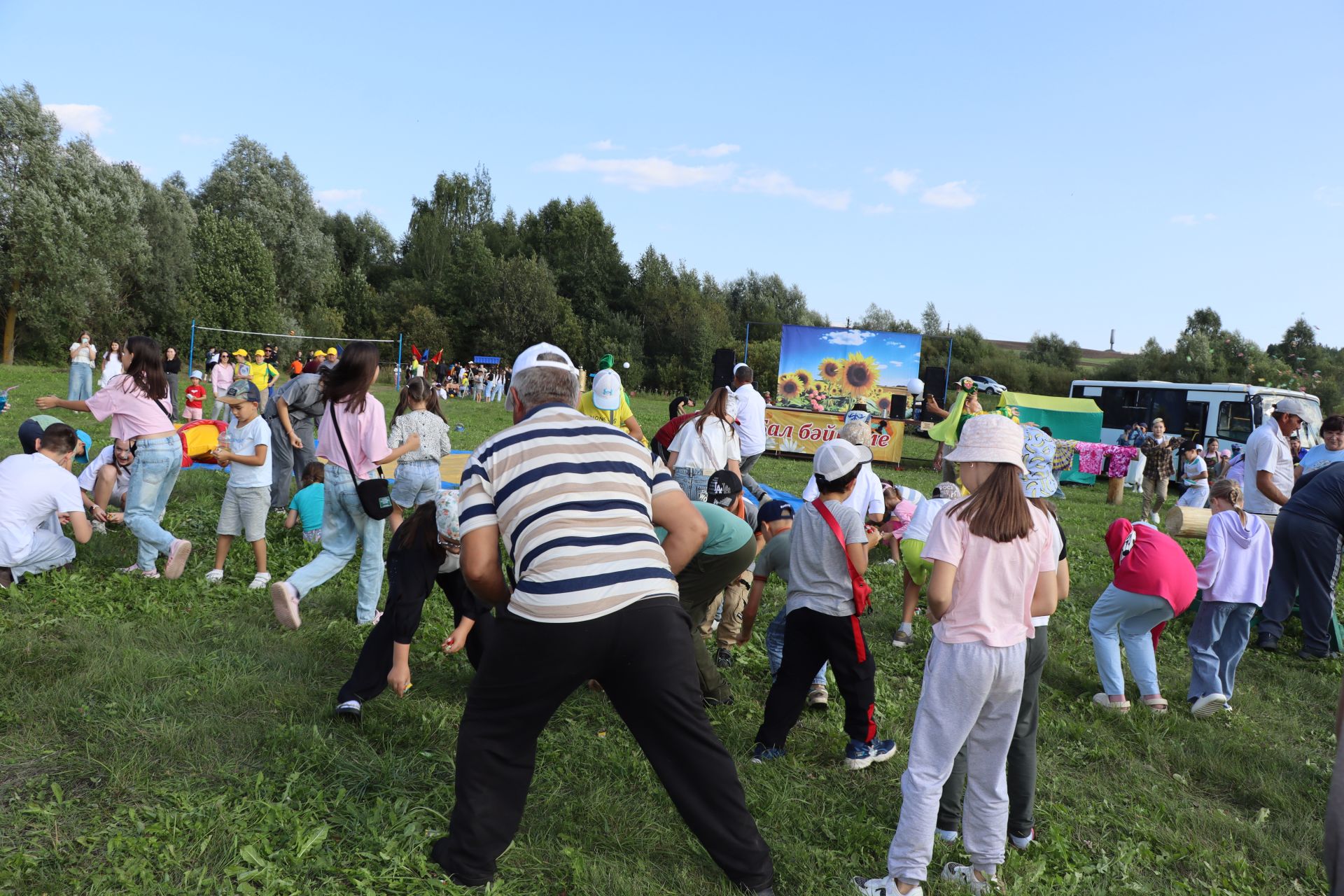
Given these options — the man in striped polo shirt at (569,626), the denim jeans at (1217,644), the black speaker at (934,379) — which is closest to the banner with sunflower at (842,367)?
the black speaker at (934,379)

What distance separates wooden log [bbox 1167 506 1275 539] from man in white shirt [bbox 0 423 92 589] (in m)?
8.15

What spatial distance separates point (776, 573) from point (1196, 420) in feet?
66.6

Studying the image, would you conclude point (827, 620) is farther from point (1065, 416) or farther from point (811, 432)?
point (1065, 416)

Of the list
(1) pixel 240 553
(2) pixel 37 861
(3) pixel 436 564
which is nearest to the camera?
(2) pixel 37 861

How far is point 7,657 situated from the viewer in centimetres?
457

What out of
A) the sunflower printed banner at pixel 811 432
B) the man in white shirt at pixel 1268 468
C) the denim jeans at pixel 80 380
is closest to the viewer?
the man in white shirt at pixel 1268 468

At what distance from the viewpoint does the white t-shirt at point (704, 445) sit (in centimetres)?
679

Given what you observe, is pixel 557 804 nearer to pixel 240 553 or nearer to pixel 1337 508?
pixel 240 553

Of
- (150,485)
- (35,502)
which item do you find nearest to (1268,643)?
(150,485)

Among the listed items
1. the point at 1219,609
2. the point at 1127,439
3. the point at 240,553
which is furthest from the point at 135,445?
the point at 1127,439

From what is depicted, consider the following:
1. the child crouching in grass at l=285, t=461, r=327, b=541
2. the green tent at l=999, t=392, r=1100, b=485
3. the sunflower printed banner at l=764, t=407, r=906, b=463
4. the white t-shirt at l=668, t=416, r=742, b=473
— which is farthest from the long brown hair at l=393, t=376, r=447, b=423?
the green tent at l=999, t=392, r=1100, b=485

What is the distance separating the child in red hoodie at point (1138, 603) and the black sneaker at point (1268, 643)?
2.11 meters

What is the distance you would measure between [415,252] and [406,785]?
197 feet

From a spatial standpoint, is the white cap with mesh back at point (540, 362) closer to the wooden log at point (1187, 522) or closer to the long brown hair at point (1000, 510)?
the long brown hair at point (1000, 510)
